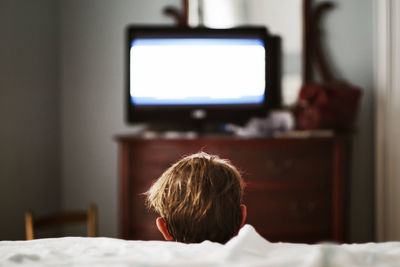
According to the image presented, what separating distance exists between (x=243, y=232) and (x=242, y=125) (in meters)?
1.86

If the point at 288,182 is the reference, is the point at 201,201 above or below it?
above

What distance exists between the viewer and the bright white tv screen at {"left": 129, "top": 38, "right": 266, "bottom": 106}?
2.48m

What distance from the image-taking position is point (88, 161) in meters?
2.98

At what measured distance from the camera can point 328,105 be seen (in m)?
2.35

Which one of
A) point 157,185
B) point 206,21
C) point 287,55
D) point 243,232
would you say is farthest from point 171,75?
point 243,232

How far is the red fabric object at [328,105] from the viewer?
2357mm

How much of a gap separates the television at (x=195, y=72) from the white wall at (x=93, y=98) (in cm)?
44

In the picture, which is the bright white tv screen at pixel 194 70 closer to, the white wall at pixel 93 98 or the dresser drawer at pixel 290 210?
the white wall at pixel 93 98

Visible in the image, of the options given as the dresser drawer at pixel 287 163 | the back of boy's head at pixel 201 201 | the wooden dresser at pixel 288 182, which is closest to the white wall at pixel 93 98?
the wooden dresser at pixel 288 182

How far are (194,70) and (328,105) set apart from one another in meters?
0.76

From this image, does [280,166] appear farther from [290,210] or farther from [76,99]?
[76,99]

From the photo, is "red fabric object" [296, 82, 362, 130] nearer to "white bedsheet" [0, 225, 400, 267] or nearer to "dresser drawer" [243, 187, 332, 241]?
"dresser drawer" [243, 187, 332, 241]

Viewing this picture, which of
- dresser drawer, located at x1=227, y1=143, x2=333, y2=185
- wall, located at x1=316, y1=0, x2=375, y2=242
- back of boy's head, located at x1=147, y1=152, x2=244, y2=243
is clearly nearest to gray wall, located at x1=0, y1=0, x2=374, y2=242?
wall, located at x1=316, y1=0, x2=375, y2=242

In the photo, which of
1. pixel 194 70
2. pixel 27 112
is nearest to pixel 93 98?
pixel 27 112
